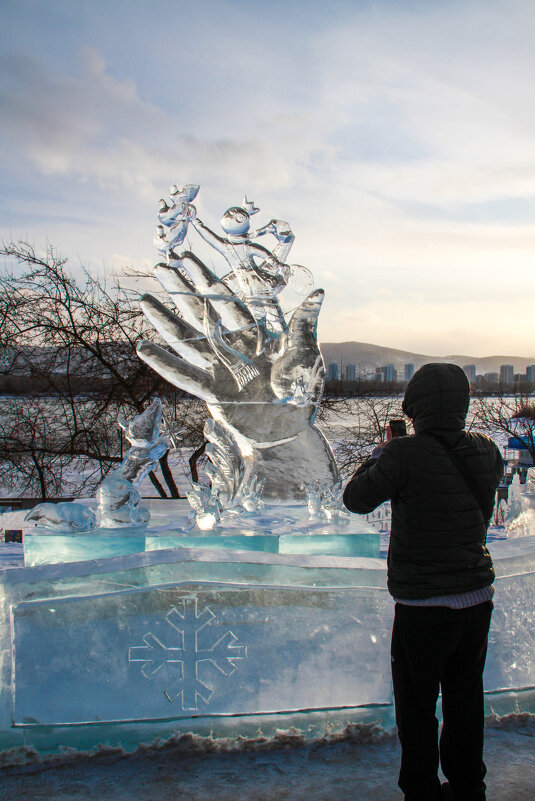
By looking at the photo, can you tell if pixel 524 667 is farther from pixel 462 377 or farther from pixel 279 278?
pixel 279 278

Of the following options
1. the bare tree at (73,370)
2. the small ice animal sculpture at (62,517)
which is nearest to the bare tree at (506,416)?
the bare tree at (73,370)

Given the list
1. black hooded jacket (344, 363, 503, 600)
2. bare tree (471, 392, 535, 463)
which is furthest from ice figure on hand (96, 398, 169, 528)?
bare tree (471, 392, 535, 463)

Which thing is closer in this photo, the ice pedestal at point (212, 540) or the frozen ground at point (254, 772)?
the frozen ground at point (254, 772)

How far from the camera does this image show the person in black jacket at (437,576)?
203cm

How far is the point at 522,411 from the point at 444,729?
13.6 metres

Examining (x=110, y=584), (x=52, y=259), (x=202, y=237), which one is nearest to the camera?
(x=110, y=584)

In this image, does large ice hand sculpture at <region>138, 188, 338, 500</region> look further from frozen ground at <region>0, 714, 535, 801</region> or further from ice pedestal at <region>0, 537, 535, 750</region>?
frozen ground at <region>0, 714, 535, 801</region>

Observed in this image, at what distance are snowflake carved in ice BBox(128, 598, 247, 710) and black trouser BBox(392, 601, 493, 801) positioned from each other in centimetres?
96

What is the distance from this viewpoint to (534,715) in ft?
10.0

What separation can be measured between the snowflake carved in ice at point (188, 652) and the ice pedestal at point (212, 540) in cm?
82

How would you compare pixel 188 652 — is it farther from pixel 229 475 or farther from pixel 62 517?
pixel 229 475

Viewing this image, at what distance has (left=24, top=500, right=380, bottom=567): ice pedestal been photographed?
368cm

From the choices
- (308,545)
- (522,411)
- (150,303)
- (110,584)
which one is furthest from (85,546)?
(522,411)

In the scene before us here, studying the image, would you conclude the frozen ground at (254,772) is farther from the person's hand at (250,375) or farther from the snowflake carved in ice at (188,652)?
the person's hand at (250,375)
